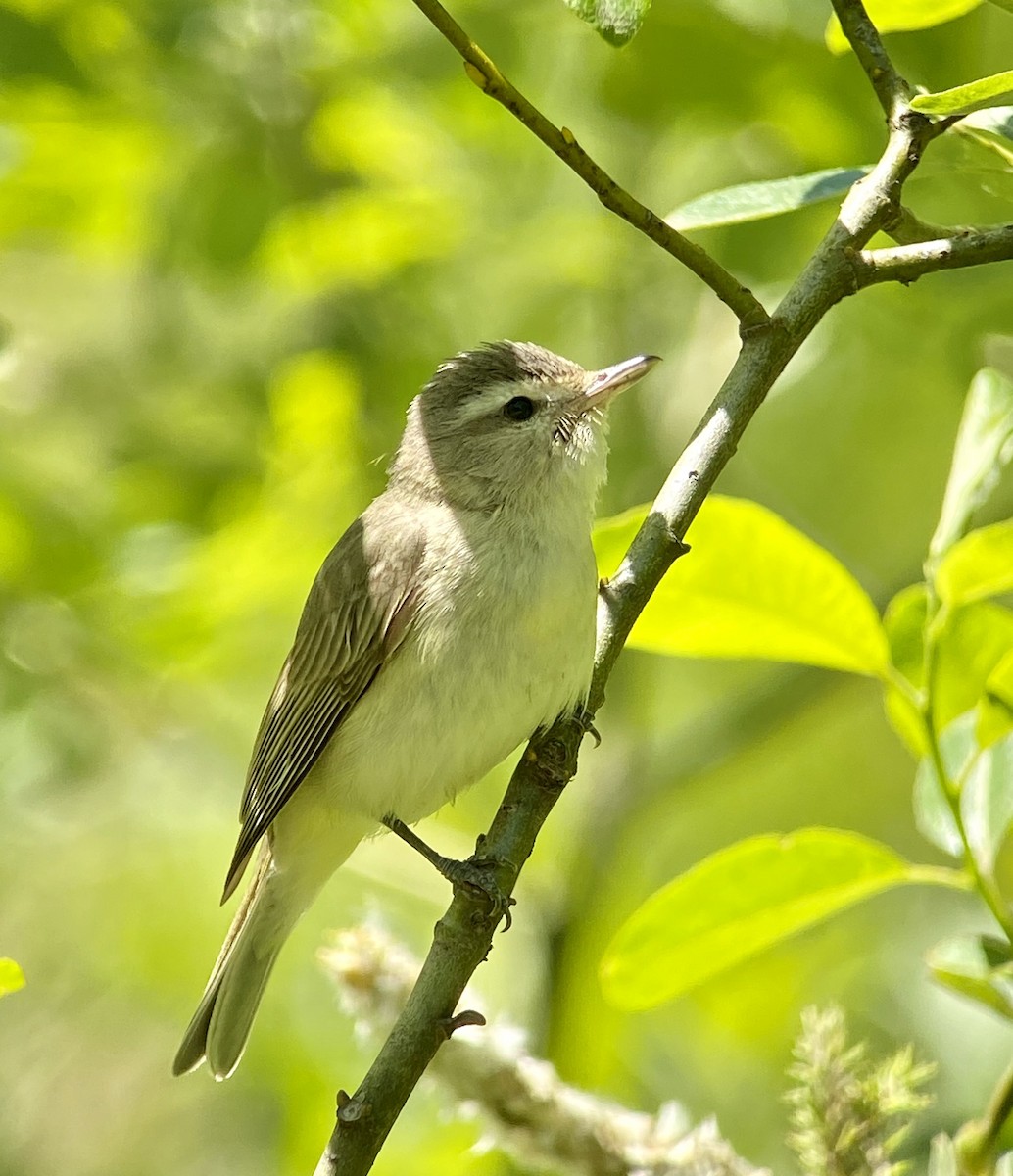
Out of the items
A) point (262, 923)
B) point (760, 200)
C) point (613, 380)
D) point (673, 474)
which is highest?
point (613, 380)

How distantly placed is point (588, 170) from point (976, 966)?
49.2 inches

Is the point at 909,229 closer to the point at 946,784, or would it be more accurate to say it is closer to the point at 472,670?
the point at 946,784

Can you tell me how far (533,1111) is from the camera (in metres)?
2.42

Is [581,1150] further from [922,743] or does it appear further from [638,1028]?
[638,1028]

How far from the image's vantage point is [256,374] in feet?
15.3

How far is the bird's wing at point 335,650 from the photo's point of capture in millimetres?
3377

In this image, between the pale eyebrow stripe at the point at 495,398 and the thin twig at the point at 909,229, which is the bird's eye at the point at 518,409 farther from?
the thin twig at the point at 909,229

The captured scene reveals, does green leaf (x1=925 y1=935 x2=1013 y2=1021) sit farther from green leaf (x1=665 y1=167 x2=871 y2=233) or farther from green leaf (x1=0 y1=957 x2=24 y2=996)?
green leaf (x1=0 y1=957 x2=24 y2=996)

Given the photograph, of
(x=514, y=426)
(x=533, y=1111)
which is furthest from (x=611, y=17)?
(x=514, y=426)

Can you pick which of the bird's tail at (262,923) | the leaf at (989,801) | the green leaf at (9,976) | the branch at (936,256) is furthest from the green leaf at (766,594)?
the bird's tail at (262,923)

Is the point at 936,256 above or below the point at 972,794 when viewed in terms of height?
above

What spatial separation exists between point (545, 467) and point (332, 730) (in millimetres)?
783

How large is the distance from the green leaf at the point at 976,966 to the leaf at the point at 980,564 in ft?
1.68

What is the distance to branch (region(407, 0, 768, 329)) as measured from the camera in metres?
1.96
